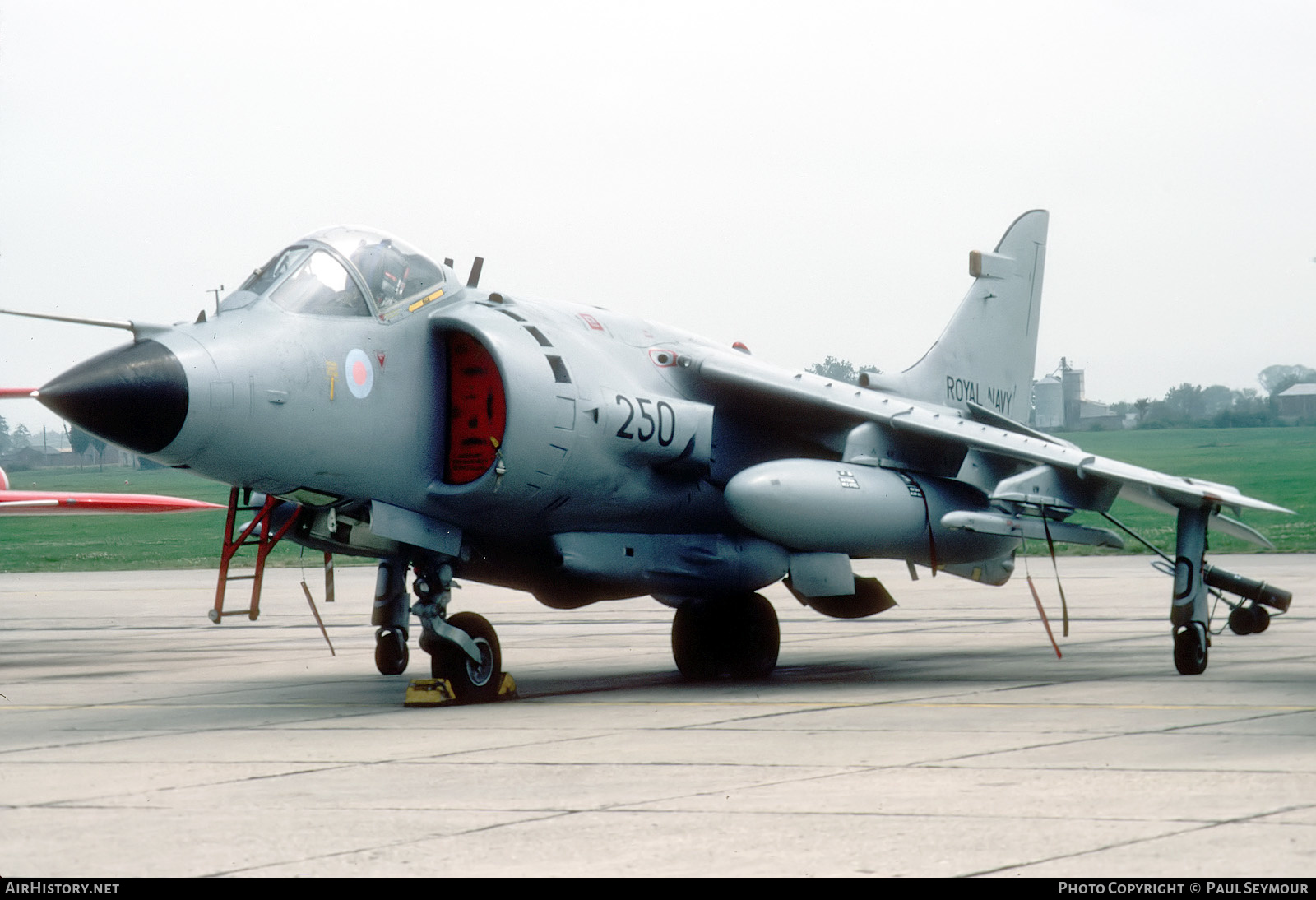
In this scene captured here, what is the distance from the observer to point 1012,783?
690 centimetres

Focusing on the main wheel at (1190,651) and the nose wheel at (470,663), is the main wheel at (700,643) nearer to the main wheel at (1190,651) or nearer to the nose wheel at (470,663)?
the nose wheel at (470,663)

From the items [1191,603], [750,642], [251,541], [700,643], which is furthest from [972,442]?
[251,541]

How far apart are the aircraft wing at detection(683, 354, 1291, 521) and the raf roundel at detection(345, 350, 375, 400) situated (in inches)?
120

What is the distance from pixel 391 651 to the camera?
1323cm

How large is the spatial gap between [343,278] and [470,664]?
2.65 meters

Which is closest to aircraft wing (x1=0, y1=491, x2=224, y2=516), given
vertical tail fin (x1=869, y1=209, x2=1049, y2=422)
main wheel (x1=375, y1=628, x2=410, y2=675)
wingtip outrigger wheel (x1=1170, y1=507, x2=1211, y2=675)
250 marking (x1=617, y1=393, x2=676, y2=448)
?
main wheel (x1=375, y1=628, x2=410, y2=675)

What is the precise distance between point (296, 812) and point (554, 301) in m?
5.92

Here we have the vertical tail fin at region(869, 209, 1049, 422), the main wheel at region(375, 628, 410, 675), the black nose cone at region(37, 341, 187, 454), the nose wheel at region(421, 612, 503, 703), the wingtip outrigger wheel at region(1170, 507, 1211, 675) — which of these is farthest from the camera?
the vertical tail fin at region(869, 209, 1049, 422)

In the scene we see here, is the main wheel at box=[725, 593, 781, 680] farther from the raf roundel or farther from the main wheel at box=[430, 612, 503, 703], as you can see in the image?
the raf roundel

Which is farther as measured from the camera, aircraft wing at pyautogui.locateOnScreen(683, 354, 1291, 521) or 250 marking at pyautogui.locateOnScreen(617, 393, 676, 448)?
aircraft wing at pyautogui.locateOnScreen(683, 354, 1291, 521)

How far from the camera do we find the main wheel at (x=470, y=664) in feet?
35.0

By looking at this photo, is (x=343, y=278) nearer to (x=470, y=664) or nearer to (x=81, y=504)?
(x=470, y=664)

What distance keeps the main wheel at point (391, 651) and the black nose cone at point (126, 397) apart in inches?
174

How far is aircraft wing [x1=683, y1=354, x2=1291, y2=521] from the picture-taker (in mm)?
11742
